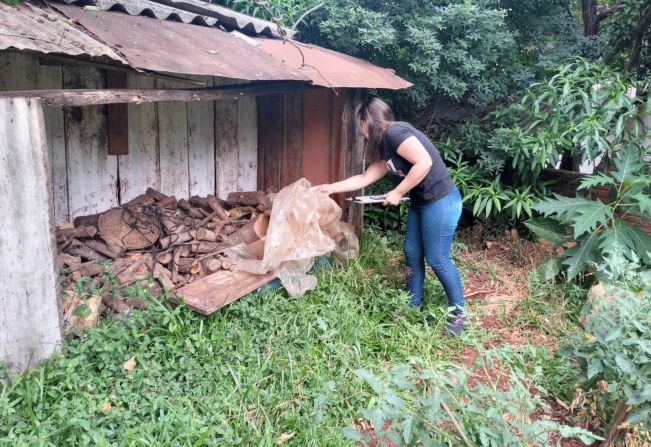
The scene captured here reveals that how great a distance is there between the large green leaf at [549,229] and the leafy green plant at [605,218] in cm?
2

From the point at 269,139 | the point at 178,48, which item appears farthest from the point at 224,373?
the point at 269,139

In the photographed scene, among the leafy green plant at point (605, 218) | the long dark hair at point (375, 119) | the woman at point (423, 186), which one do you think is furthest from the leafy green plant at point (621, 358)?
the long dark hair at point (375, 119)

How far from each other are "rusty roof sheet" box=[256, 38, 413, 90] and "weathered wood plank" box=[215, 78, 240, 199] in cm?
88

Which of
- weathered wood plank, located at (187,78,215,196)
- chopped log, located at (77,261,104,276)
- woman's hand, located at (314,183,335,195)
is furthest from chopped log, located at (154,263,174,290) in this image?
woman's hand, located at (314,183,335,195)

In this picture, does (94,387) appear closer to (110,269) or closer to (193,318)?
(193,318)

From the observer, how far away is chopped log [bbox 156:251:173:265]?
3816mm

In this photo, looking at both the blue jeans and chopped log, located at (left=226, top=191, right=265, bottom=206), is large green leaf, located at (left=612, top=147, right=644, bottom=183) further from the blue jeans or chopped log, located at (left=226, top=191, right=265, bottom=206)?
chopped log, located at (left=226, top=191, right=265, bottom=206)

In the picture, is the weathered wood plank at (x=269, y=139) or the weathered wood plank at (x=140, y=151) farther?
the weathered wood plank at (x=269, y=139)

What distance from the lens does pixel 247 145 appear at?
5230mm

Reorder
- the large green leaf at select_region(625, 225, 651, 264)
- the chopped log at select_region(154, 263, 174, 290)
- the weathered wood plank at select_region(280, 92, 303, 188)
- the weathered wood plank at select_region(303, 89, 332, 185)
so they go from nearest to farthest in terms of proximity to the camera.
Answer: the chopped log at select_region(154, 263, 174, 290) → the large green leaf at select_region(625, 225, 651, 264) → the weathered wood plank at select_region(303, 89, 332, 185) → the weathered wood plank at select_region(280, 92, 303, 188)

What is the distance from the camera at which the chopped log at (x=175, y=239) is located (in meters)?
3.97

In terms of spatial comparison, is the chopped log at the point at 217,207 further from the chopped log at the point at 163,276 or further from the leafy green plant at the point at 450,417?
the leafy green plant at the point at 450,417

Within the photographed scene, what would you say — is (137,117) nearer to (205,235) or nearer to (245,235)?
(205,235)

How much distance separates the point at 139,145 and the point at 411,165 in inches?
91.4
